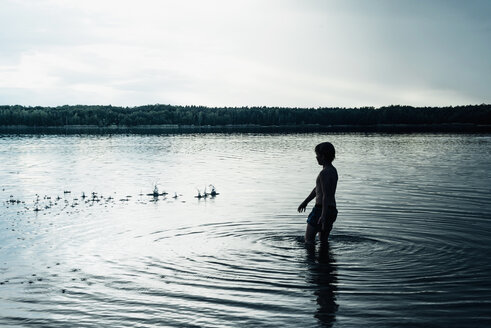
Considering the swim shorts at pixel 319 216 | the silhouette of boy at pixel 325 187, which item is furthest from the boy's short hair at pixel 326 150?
the swim shorts at pixel 319 216

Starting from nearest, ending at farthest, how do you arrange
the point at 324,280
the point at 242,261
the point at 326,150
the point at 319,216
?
the point at 324,280 < the point at 326,150 < the point at 242,261 < the point at 319,216

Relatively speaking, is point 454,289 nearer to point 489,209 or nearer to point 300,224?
point 300,224

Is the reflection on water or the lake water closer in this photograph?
the reflection on water

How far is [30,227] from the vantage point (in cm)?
1802

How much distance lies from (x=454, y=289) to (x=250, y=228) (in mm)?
7942

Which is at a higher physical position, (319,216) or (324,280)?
(319,216)

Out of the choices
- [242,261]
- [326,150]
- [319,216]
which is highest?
[326,150]

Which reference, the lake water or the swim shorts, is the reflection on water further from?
the swim shorts

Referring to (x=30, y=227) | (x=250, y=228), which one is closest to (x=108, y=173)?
(x=30, y=227)

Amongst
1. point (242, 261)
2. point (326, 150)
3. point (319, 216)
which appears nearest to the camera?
point (326, 150)

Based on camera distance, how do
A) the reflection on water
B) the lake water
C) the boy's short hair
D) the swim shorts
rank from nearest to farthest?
the reflection on water
the lake water
the boy's short hair
the swim shorts

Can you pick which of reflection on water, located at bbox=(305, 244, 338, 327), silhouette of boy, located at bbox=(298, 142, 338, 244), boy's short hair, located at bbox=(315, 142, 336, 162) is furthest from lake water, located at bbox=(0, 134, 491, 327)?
boy's short hair, located at bbox=(315, 142, 336, 162)

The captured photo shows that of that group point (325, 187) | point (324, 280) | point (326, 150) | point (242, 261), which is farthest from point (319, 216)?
point (324, 280)

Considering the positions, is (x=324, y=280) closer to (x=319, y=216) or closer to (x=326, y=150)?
(x=319, y=216)
